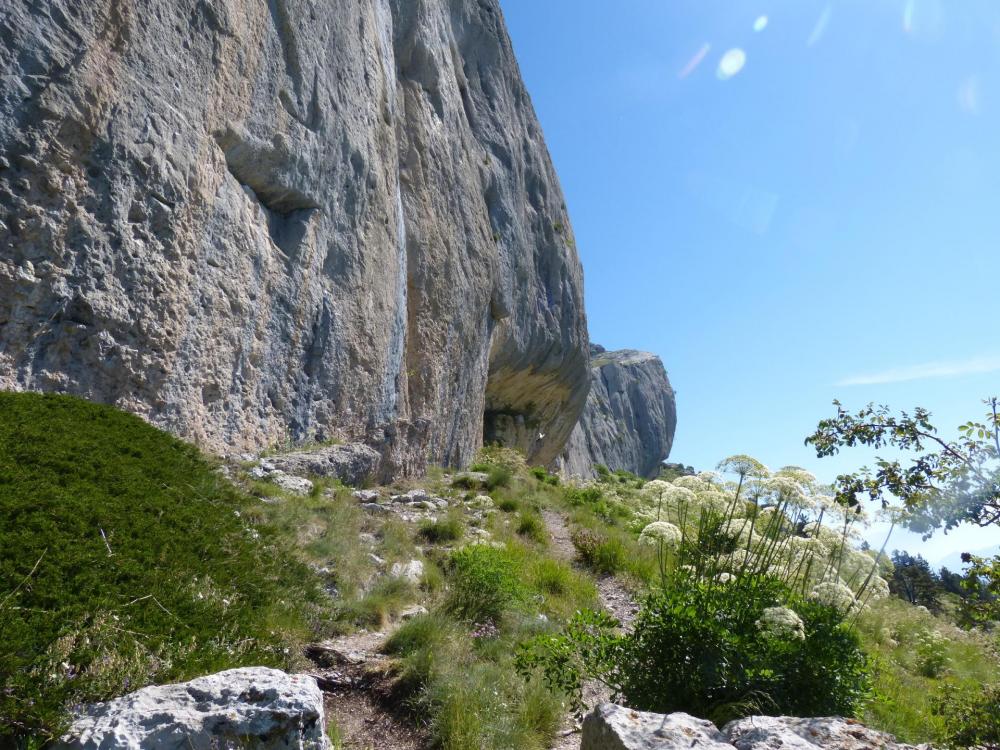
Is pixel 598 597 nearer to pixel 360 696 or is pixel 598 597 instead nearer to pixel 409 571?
pixel 409 571

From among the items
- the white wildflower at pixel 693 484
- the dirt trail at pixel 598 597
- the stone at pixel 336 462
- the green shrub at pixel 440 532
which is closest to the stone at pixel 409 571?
the green shrub at pixel 440 532

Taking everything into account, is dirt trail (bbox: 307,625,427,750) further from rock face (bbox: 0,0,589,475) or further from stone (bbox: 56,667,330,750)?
rock face (bbox: 0,0,589,475)

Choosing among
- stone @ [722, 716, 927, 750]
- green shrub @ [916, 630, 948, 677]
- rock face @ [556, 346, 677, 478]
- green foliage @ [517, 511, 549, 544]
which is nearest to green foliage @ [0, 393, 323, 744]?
stone @ [722, 716, 927, 750]

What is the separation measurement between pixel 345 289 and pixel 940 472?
10695 mm

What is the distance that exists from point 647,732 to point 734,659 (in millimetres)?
1046

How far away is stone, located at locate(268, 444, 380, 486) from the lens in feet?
32.6

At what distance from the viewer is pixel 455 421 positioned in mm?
18250

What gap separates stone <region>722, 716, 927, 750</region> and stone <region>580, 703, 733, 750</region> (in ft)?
0.44

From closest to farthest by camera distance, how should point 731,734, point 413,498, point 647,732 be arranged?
point 647,732 < point 731,734 < point 413,498

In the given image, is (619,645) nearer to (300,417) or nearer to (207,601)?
(207,601)

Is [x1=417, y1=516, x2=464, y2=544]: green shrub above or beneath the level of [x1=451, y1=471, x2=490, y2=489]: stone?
beneath

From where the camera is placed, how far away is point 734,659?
3814 millimetres

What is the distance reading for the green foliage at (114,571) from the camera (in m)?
2.90

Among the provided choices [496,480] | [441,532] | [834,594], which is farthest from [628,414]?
[834,594]
